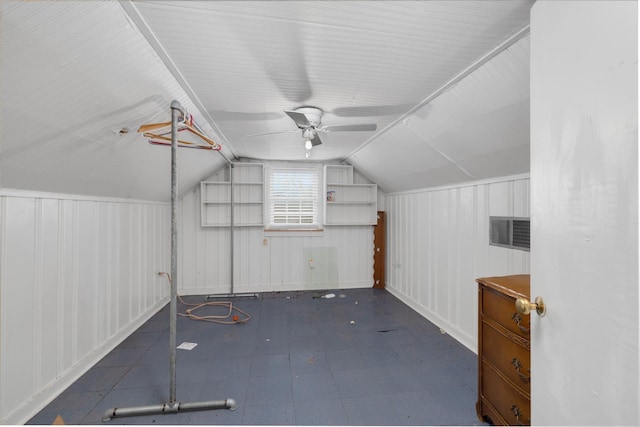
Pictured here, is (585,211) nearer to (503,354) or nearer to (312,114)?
(503,354)

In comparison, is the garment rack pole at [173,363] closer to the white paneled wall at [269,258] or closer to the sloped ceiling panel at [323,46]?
the sloped ceiling panel at [323,46]

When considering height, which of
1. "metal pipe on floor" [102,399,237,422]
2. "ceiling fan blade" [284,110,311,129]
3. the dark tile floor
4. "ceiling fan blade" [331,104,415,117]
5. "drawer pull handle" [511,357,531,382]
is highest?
"ceiling fan blade" [331,104,415,117]

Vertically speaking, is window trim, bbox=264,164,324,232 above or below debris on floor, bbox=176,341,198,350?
above

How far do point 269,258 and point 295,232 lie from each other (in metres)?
0.65

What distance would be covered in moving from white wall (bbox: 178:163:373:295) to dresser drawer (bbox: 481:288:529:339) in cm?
312

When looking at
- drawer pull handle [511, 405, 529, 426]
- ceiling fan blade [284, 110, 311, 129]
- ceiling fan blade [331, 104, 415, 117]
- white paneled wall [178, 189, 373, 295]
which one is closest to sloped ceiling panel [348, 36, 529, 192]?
ceiling fan blade [331, 104, 415, 117]

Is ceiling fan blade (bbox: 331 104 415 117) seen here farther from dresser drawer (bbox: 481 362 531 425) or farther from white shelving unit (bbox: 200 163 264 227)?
white shelving unit (bbox: 200 163 264 227)

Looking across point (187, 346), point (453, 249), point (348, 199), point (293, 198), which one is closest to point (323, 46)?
point (453, 249)

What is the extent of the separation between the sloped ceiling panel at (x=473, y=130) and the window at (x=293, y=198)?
160 centimetres

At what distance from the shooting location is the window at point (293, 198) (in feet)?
15.1

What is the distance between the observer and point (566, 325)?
816 millimetres

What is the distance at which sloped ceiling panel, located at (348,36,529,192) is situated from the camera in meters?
1.56

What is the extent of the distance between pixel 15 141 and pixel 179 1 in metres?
1.16

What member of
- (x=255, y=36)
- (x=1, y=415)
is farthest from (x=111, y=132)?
(x=1, y=415)
